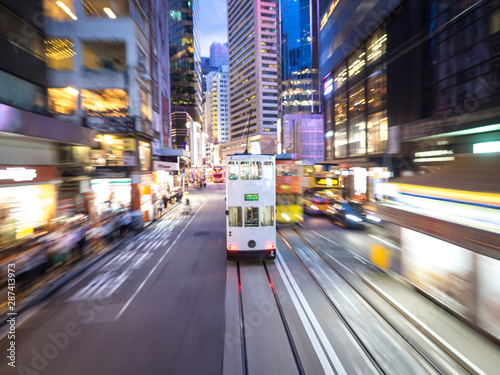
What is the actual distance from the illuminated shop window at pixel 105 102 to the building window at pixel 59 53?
5.70 feet

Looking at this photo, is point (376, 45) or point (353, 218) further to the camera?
point (376, 45)

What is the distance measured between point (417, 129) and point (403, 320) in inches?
803

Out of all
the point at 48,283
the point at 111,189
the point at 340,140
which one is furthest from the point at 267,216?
the point at 340,140

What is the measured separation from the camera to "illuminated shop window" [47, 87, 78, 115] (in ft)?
43.8

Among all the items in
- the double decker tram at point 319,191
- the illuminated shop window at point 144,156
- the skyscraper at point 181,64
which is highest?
the skyscraper at point 181,64

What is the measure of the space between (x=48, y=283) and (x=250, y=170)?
24.2ft

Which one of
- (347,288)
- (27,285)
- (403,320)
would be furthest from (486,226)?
(27,285)

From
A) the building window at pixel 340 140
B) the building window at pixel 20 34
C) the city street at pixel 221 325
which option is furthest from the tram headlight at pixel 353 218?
the building window at pixel 340 140

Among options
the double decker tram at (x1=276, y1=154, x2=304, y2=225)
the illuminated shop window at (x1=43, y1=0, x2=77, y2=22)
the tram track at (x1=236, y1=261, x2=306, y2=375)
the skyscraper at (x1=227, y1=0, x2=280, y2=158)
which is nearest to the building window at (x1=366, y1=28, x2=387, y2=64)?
the double decker tram at (x1=276, y1=154, x2=304, y2=225)

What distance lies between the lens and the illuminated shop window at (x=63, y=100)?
1334 cm

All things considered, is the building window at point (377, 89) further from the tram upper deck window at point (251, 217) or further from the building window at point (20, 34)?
the building window at point (20, 34)

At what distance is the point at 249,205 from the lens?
30.6 feet

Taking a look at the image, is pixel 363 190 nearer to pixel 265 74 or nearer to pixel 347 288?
pixel 347 288

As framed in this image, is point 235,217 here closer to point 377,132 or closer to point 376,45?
point 377,132
